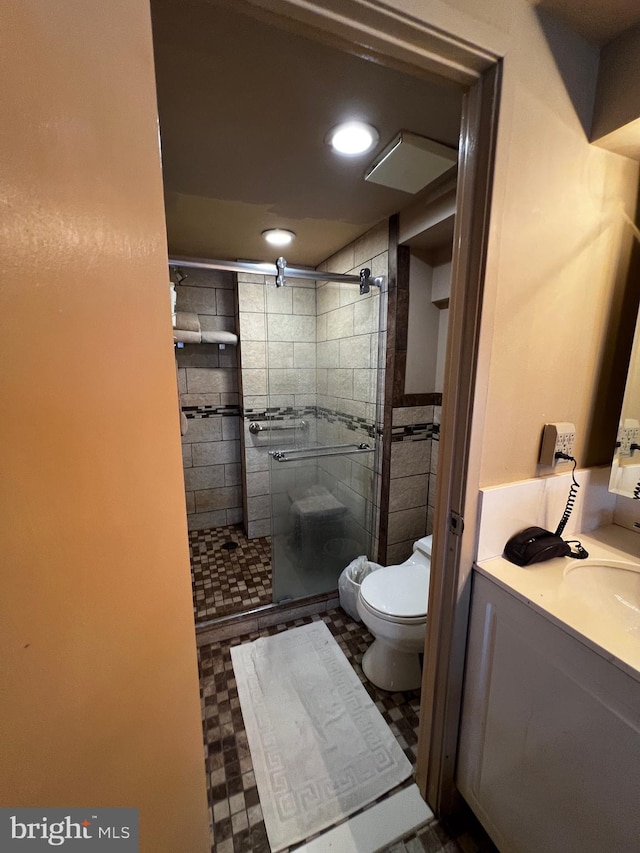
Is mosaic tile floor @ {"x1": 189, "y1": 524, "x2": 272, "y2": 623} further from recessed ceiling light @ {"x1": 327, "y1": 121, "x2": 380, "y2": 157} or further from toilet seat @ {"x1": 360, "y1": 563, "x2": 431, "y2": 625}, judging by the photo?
recessed ceiling light @ {"x1": 327, "y1": 121, "x2": 380, "y2": 157}

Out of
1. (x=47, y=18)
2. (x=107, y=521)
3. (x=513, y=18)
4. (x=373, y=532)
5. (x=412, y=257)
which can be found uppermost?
(x=513, y=18)

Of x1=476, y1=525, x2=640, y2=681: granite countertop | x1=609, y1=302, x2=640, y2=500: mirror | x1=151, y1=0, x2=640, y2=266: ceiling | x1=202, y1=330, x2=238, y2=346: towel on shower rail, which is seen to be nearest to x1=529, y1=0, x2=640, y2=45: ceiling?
x1=151, y1=0, x2=640, y2=266: ceiling

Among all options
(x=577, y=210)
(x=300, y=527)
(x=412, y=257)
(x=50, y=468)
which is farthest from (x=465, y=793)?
(x=412, y=257)

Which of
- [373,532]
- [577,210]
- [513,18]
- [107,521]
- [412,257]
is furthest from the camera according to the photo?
[373,532]

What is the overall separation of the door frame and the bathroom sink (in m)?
0.29

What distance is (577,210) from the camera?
892mm

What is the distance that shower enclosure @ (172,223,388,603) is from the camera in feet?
6.63

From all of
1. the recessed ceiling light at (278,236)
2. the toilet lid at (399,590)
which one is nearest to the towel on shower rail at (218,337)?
the recessed ceiling light at (278,236)

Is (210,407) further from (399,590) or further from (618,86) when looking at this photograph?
(618,86)

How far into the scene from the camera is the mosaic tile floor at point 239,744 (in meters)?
1.04

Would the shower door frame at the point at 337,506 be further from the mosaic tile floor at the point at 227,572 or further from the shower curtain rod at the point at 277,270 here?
the mosaic tile floor at the point at 227,572

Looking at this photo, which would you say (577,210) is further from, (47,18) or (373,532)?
(373,532)

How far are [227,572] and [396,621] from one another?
1434mm

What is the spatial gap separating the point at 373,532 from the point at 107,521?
1851 mm
